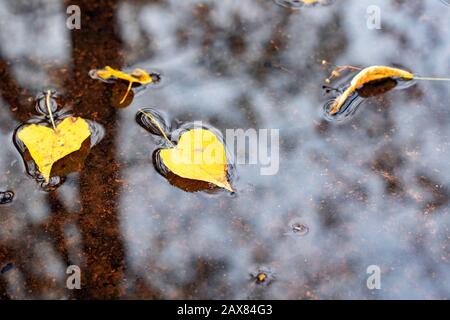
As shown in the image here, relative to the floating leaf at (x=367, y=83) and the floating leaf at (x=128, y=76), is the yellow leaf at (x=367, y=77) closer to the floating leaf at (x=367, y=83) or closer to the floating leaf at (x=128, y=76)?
the floating leaf at (x=367, y=83)

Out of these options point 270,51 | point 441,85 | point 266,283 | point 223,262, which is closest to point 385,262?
point 266,283

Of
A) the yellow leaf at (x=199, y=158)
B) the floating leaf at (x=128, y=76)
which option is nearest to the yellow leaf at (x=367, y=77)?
the yellow leaf at (x=199, y=158)

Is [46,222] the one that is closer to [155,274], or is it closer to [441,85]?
[155,274]

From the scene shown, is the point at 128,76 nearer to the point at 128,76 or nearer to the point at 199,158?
the point at 128,76

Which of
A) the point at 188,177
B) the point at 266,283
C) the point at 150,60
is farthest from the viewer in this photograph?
the point at 150,60

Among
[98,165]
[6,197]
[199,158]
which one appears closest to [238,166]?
[199,158]

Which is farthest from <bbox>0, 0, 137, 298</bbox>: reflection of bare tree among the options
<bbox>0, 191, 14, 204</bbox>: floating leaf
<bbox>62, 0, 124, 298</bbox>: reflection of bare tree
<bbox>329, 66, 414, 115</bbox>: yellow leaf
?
<bbox>329, 66, 414, 115</bbox>: yellow leaf

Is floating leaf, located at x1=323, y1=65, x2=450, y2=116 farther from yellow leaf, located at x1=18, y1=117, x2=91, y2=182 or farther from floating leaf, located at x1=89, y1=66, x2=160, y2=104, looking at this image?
yellow leaf, located at x1=18, y1=117, x2=91, y2=182
